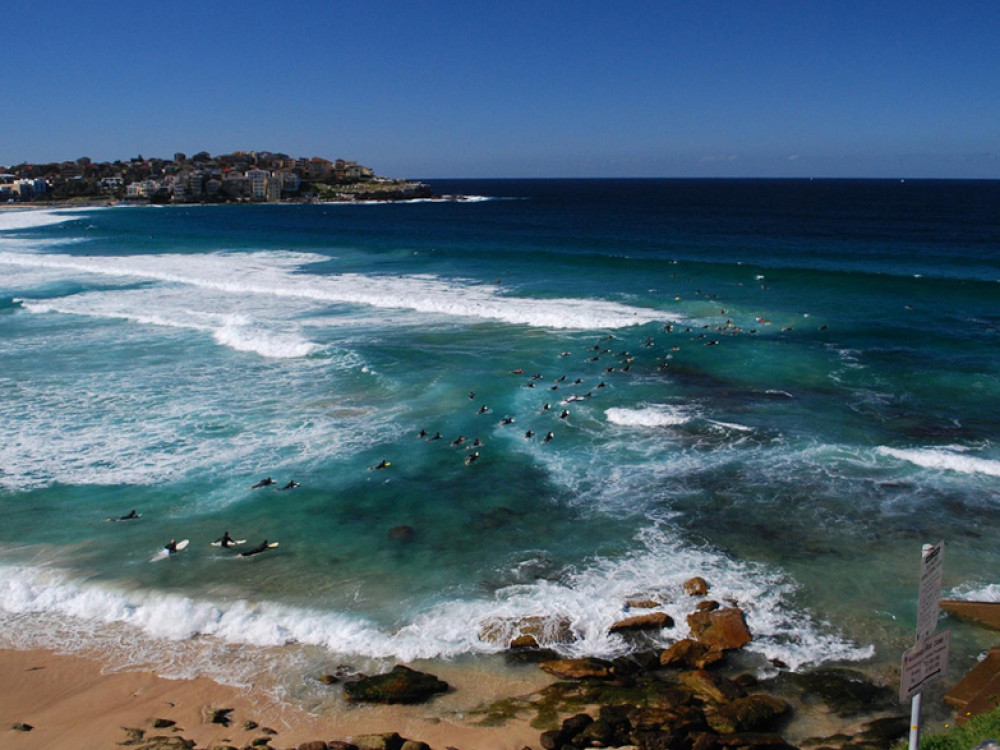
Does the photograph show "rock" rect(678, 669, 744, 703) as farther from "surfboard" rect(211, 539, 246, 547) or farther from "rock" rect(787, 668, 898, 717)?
"surfboard" rect(211, 539, 246, 547)

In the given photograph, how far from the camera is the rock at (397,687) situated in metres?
12.0

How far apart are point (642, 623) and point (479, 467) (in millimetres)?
8333

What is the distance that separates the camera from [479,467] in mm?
21172

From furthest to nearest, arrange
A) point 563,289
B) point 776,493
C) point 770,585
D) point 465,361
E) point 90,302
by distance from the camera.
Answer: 1. point 563,289
2. point 90,302
3. point 465,361
4. point 776,493
5. point 770,585

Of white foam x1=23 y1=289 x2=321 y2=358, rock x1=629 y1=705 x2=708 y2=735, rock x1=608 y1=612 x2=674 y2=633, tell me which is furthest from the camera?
white foam x1=23 y1=289 x2=321 y2=358

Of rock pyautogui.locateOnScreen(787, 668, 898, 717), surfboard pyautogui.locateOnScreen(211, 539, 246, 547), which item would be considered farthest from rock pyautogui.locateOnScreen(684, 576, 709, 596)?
surfboard pyautogui.locateOnScreen(211, 539, 246, 547)

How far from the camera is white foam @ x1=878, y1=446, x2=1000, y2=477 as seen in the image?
20.2 meters

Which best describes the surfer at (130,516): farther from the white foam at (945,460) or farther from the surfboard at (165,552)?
the white foam at (945,460)

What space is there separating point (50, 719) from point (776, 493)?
1626 centimetres

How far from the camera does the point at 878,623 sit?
13.9 meters

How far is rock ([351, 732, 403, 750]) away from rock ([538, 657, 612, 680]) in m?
2.92

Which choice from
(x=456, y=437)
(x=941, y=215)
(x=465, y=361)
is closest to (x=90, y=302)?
(x=465, y=361)

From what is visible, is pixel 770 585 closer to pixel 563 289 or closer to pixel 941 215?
pixel 563 289

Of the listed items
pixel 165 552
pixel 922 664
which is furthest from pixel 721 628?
pixel 165 552
